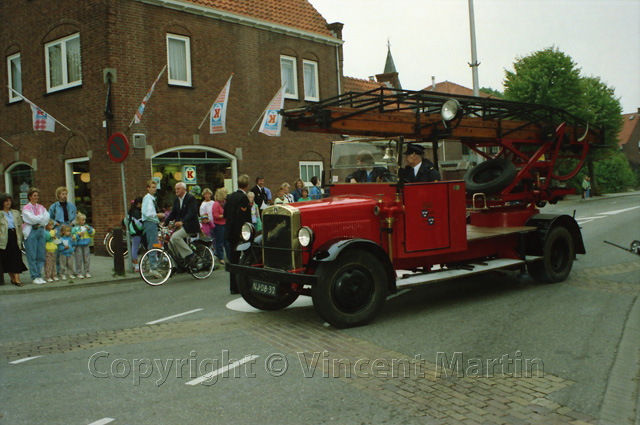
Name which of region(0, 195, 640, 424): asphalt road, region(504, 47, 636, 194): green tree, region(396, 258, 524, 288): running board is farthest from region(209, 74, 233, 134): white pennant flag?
region(504, 47, 636, 194): green tree

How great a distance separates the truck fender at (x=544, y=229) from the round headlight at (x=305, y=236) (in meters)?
4.19

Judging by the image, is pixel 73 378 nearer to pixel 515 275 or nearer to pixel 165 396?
pixel 165 396

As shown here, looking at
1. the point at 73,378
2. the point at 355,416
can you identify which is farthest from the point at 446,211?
the point at 73,378

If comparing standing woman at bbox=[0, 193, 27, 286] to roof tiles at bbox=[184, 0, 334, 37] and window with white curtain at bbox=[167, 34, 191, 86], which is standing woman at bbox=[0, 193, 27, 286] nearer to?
window with white curtain at bbox=[167, 34, 191, 86]

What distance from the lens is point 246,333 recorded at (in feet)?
20.8

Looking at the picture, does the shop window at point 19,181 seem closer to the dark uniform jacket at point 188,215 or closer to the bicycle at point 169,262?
the bicycle at point 169,262

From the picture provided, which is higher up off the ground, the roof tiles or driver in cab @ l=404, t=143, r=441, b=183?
the roof tiles

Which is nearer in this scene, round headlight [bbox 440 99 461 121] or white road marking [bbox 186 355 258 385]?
white road marking [bbox 186 355 258 385]

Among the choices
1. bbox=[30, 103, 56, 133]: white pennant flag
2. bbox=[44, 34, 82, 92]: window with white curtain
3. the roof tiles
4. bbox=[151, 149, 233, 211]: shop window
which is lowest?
bbox=[151, 149, 233, 211]: shop window

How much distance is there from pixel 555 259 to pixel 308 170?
13.2m

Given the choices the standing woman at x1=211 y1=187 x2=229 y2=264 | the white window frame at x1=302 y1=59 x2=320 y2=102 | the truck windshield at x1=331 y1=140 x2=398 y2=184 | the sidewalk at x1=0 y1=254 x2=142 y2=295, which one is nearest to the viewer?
the truck windshield at x1=331 y1=140 x2=398 y2=184

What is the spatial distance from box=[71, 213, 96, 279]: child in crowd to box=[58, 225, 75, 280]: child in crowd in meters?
0.11

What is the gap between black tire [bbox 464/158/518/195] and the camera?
8797 millimetres

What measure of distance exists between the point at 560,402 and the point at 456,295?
158 inches
